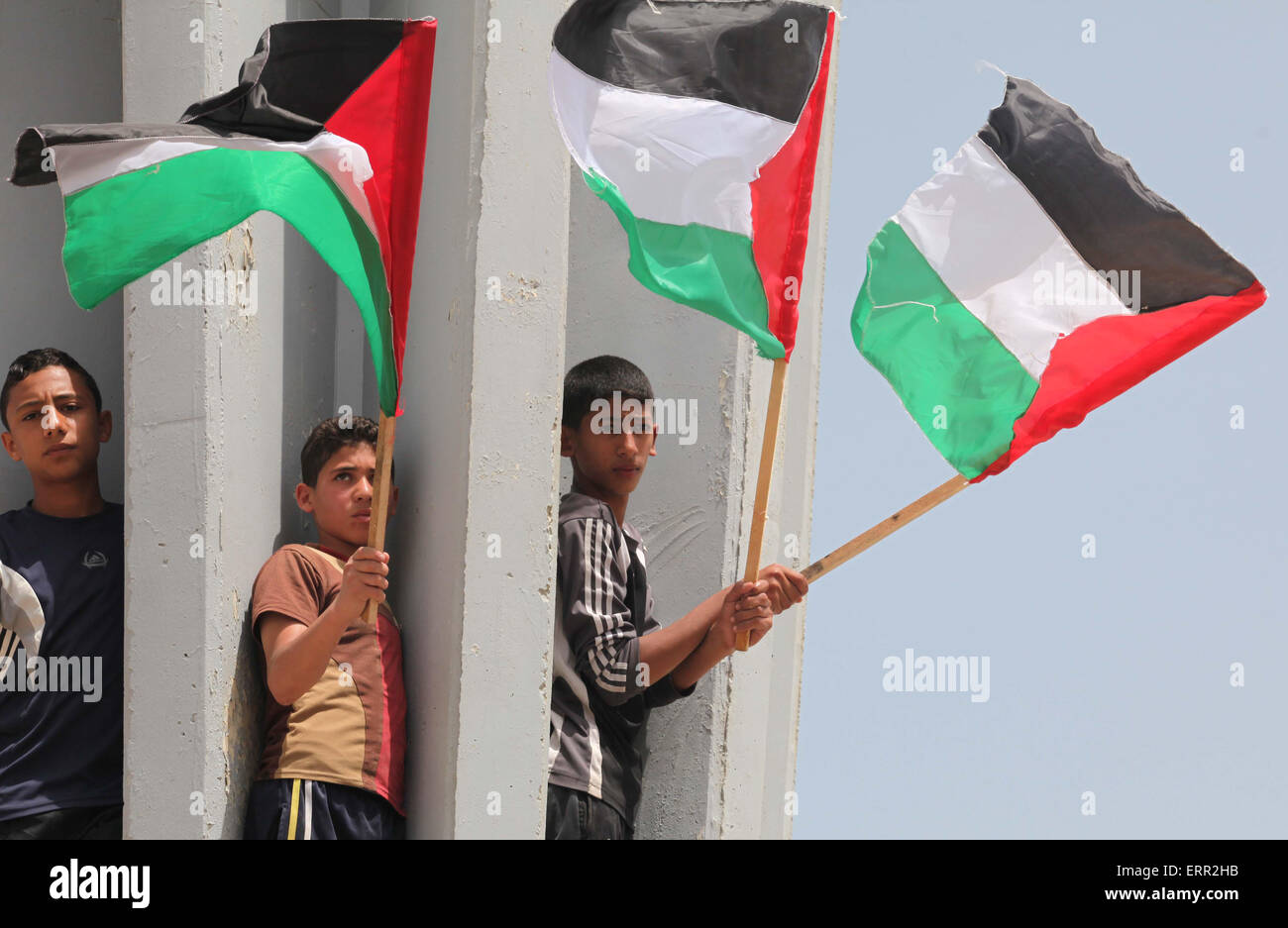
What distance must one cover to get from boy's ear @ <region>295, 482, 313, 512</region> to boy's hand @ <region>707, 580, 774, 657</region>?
5.18 ft

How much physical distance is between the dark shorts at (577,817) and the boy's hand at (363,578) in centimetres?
121

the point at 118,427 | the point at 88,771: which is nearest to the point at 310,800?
the point at 88,771

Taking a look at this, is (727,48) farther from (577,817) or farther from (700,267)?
(577,817)

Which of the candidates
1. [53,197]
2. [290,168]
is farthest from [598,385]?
[53,197]

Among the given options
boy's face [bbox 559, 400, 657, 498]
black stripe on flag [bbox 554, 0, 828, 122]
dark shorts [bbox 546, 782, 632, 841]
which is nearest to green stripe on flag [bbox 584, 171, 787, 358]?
black stripe on flag [bbox 554, 0, 828, 122]

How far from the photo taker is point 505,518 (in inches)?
233

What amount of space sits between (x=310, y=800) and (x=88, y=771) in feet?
2.99

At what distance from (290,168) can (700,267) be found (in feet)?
4.44

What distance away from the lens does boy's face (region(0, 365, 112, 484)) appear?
5.96 metres

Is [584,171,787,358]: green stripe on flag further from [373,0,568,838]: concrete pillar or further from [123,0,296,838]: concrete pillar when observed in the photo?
[123,0,296,838]: concrete pillar

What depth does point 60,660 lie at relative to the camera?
19.3ft

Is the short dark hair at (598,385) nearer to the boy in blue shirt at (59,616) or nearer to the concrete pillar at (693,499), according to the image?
the concrete pillar at (693,499)

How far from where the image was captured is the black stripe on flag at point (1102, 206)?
5.54 metres

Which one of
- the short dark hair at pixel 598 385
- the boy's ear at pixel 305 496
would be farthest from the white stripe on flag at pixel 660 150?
the boy's ear at pixel 305 496
